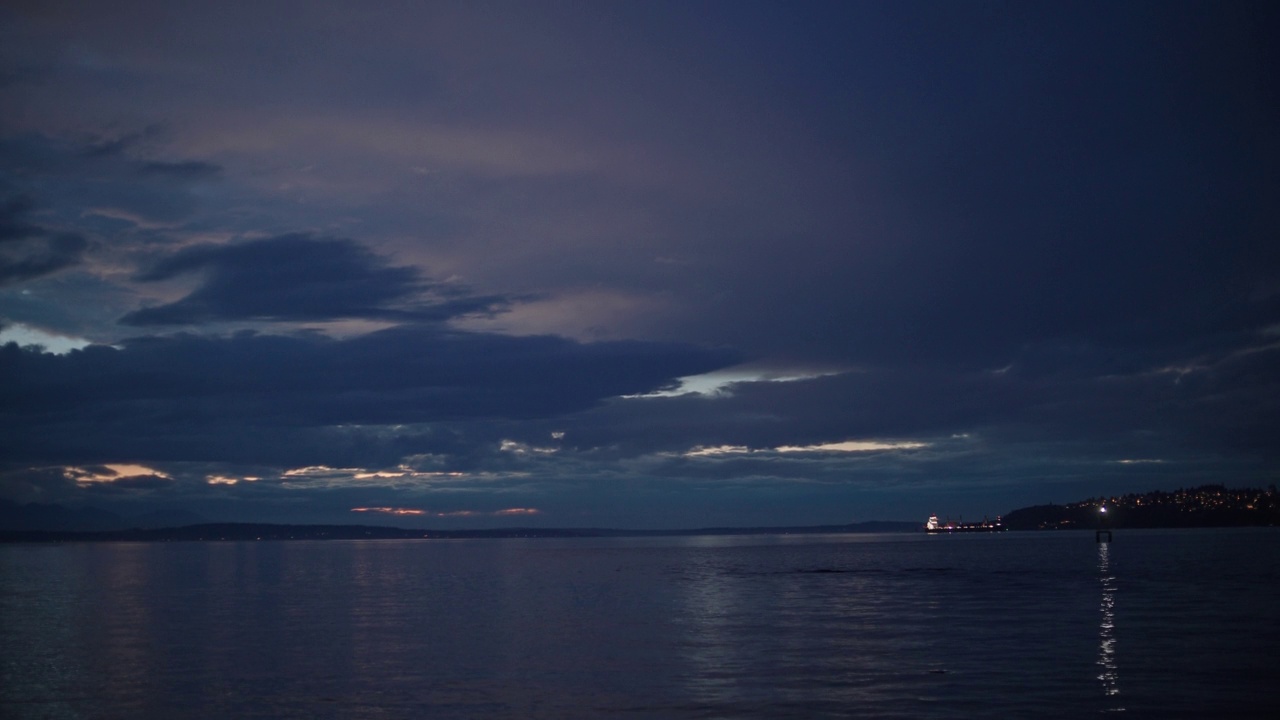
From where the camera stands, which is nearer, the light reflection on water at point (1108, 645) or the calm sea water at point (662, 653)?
the calm sea water at point (662, 653)

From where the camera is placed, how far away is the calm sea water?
3394 centimetres

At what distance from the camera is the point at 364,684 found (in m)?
38.7

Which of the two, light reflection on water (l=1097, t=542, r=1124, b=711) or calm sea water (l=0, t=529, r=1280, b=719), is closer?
calm sea water (l=0, t=529, r=1280, b=719)

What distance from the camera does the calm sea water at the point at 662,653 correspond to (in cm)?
3394

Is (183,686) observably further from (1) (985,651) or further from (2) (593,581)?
(2) (593,581)

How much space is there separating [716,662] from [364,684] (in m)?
15.0

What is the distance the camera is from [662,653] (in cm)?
4638

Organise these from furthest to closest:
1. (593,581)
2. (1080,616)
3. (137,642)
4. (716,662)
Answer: (593,581) → (1080,616) → (137,642) → (716,662)

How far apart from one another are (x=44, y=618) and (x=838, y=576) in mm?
78137

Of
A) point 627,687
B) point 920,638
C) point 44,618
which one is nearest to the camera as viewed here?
point 627,687

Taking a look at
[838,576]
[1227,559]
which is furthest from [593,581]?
[1227,559]

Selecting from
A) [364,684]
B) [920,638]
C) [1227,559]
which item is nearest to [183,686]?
[364,684]

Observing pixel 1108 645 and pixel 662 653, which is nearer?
pixel 1108 645

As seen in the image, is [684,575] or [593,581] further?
[684,575]
